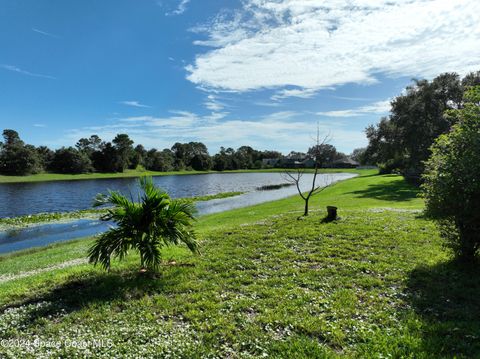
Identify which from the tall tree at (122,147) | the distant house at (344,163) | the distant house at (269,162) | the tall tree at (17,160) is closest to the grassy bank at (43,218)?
the tall tree at (17,160)

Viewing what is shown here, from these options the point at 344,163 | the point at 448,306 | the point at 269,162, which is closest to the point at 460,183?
the point at 448,306

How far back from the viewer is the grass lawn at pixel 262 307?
15.1ft

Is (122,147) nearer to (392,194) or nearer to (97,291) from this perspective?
(392,194)

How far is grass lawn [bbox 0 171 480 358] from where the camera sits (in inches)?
181

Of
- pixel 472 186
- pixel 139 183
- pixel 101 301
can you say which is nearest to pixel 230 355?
pixel 101 301

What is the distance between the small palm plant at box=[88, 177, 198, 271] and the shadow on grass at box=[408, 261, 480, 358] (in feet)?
18.5

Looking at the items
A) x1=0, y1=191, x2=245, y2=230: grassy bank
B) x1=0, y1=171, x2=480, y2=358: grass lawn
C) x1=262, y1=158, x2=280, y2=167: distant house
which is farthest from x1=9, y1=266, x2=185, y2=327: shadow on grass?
x1=262, y1=158, x2=280, y2=167: distant house

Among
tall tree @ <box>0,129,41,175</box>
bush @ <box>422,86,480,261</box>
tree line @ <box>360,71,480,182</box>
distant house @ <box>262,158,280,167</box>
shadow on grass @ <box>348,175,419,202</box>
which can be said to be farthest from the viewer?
distant house @ <box>262,158,280,167</box>

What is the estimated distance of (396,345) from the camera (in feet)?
14.6

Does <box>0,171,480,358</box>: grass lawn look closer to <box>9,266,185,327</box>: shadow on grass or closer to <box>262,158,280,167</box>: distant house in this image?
<box>9,266,185,327</box>: shadow on grass

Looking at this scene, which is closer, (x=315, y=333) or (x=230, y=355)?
(x=230, y=355)

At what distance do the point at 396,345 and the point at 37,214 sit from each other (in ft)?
120

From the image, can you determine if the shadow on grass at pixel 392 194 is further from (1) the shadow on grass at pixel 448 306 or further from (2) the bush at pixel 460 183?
(1) the shadow on grass at pixel 448 306

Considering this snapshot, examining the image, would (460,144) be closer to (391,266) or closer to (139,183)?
(391,266)
